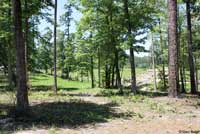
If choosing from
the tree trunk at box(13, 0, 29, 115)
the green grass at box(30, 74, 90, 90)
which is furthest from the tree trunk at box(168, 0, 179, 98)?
the green grass at box(30, 74, 90, 90)

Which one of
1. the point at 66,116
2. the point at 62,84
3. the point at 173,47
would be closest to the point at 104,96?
the point at 173,47

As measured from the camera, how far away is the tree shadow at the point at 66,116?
12.0 m

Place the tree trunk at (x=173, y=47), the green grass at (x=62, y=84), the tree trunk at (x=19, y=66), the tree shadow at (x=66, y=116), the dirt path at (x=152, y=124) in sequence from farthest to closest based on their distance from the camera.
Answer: the green grass at (x=62, y=84)
the tree trunk at (x=173, y=47)
the tree trunk at (x=19, y=66)
the tree shadow at (x=66, y=116)
the dirt path at (x=152, y=124)

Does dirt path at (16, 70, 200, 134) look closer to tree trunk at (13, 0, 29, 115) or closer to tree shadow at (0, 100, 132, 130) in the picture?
tree shadow at (0, 100, 132, 130)

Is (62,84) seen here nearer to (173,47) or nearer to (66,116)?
(173,47)

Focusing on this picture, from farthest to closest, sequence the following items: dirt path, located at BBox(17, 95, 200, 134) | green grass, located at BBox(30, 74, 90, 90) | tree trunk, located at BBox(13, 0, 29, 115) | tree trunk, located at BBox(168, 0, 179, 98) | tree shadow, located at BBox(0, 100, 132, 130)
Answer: green grass, located at BBox(30, 74, 90, 90) → tree trunk, located at BBox(168, 0, 179, 98) → tree trunk, located at BBox(13, 0, 29, 115) → tree shadow, located at BBox(0, 100, 132, 130) → dirt path, located at BBox(17, 95, 200, 134)

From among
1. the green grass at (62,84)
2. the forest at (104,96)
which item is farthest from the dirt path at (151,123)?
the green grass at (62,84)

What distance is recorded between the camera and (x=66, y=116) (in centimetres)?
1358

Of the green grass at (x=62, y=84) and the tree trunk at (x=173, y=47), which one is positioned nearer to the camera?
the tree trunk at (x=173, y=47)

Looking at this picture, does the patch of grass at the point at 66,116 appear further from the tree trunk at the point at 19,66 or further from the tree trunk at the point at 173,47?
the tree trunk at the point at 173,47

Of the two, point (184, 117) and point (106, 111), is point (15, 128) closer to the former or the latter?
point (106, 111)

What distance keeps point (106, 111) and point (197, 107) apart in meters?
4.34

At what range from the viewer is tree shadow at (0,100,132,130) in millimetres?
11992

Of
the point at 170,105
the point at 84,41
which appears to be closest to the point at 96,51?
the point at 84,41
